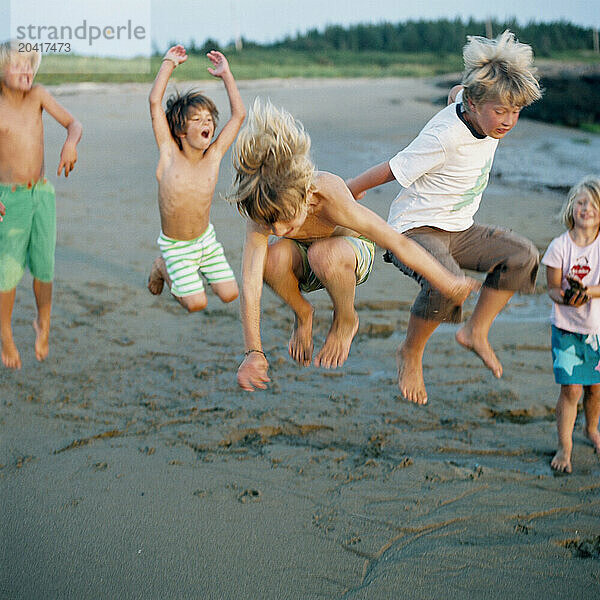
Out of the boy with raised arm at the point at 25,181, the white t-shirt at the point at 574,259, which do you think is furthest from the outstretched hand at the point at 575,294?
the boy with raised arm at the point at 25,181

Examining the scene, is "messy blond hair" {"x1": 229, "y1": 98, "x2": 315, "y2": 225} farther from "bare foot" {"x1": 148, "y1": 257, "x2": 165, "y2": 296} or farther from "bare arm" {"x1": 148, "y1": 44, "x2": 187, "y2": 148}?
"bare foot" {"x1": 148, "y1": 257, "x2": 165, "y2": 296}

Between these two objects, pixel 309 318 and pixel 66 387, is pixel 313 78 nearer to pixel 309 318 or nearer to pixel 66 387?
pixel 66 387

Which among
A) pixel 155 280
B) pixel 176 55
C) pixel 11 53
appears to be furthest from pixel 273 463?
pixel 11 53

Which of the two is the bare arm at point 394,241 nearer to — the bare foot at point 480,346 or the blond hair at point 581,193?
the bare foot at point 480,346

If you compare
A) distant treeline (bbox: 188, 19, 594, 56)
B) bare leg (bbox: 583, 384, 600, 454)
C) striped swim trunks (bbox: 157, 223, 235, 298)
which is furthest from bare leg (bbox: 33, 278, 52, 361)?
distant treeline (bbox: 188, 19, 594, 56)

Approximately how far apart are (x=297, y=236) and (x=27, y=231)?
1840mm

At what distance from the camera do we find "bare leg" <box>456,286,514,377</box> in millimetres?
4262

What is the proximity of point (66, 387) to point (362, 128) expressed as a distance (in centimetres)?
1097

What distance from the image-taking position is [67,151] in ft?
Result: 13.4

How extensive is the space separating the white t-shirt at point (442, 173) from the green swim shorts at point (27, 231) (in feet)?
6.80

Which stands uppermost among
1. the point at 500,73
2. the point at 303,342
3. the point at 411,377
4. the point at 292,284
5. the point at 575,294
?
the point at 500,73

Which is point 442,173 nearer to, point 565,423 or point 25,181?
point 25,181

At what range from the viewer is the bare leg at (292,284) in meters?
3.92

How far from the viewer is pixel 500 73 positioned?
3676mm
